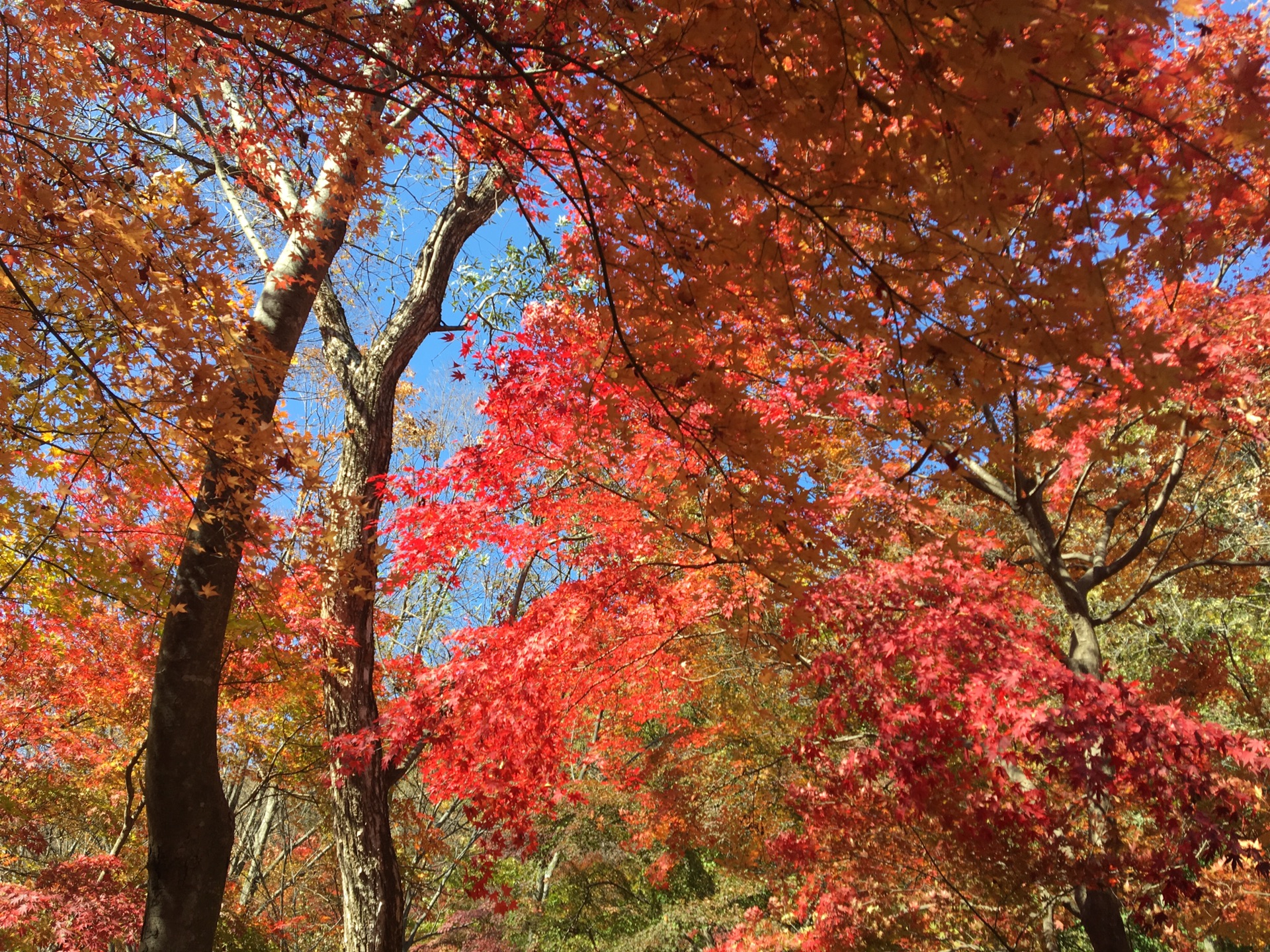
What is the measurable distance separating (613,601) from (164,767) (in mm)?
2847

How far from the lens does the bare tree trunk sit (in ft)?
12.8

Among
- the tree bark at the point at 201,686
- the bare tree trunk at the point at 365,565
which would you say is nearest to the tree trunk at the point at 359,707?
the bare tree trunk at the point at 365,565

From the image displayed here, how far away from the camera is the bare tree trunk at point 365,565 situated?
391cm

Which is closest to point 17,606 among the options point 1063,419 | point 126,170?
point 126,170

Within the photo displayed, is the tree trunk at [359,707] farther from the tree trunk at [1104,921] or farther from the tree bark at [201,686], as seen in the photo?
the tree trunk at [1104,921]

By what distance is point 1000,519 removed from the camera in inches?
333

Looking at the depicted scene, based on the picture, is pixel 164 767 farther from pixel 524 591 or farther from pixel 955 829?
pixel 524 591

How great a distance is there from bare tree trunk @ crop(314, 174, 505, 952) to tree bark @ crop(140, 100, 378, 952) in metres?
0.47

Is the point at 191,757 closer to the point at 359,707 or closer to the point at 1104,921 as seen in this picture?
the point at 359,707

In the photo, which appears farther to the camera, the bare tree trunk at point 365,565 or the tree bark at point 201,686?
the bare tree trunk at point 365,565

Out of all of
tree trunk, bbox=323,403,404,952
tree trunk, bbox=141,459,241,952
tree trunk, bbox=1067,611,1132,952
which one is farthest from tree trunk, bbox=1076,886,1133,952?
tree trunk, bbox=141,459,241,952

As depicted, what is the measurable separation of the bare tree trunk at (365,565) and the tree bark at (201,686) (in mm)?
471

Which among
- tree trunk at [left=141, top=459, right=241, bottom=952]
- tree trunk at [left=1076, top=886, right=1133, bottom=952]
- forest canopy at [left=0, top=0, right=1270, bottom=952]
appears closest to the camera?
forest canopy at [left=0, top=0, right=1270, bottom=952]

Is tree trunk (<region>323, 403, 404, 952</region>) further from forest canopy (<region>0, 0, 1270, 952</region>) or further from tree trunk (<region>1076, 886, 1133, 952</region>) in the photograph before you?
tree trunk (<region>1076, 886, 1133, 952</region>)
